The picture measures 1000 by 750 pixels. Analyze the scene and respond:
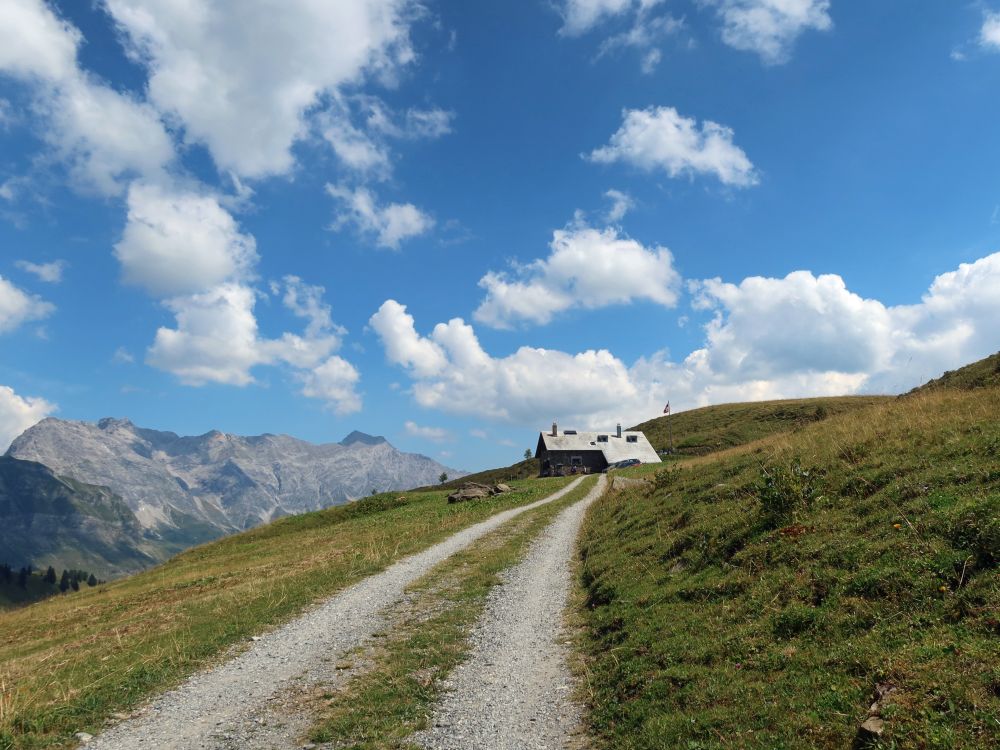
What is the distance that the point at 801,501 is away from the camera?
16.0 m

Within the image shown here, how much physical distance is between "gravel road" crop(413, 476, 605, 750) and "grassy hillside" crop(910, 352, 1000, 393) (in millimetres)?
26558

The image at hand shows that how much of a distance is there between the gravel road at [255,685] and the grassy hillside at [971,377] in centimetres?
3173

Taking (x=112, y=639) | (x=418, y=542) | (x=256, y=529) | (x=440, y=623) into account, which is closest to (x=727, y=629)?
(x=440, y=623)

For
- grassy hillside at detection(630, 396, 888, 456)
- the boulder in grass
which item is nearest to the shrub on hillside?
the boulder in grass

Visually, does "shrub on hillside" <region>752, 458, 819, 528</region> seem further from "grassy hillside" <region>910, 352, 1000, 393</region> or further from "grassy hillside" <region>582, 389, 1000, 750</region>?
"grassy hillside" <region>910, 352, 1000, 393</region>

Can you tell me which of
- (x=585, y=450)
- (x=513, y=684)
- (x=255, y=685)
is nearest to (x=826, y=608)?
(x=513, y=684)

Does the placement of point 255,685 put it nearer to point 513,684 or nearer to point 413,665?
point 413,665

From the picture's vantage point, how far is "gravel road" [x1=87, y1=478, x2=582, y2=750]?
10.3m

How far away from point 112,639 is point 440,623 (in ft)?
36.5

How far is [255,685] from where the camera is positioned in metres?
12.6

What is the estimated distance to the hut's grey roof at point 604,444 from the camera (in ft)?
347

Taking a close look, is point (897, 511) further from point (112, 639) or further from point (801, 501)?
point (112, 639)

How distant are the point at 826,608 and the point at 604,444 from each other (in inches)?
3990

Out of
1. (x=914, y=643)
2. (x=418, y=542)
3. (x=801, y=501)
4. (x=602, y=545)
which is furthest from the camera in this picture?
(x=418, y=542)
